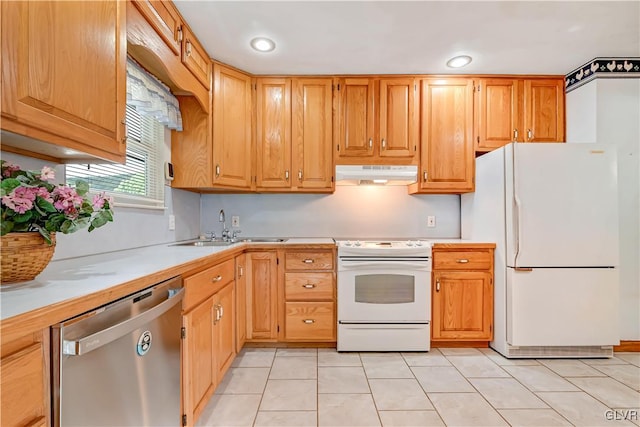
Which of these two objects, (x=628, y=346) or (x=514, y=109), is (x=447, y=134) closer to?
(x=514, y=109)

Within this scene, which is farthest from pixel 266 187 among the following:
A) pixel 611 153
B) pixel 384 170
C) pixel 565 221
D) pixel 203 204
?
pixel 611 153

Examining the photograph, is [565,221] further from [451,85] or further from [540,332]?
[451,85]

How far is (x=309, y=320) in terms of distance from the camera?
2543 millimetres

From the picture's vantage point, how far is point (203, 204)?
10.1 ft

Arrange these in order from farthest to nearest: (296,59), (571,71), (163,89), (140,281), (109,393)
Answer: (571,71)
(296,59)
(163,89)
(140,281)
(109,393)

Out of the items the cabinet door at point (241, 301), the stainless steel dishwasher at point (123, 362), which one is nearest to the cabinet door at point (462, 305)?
the cabinet door at point (241, 301)

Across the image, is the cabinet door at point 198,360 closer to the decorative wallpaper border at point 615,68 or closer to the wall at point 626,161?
the wall at point 626,161

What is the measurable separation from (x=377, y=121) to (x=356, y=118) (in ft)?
0.64

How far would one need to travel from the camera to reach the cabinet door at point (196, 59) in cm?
203

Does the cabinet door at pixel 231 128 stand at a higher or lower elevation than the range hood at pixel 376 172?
higher

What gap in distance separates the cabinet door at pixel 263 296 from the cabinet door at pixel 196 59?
56.3 inches

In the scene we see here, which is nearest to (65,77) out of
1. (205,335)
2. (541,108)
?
(205,335)

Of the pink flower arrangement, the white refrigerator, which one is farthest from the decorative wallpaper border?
the pink flower arrangement

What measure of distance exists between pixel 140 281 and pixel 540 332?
2713 mm
